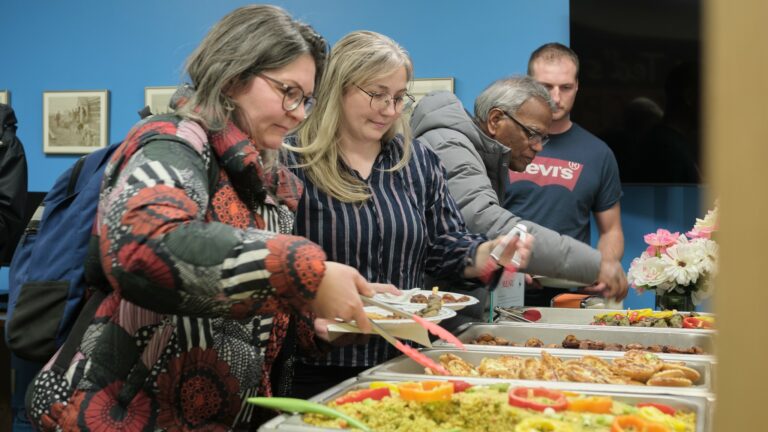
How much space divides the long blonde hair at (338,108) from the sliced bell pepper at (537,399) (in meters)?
0.87

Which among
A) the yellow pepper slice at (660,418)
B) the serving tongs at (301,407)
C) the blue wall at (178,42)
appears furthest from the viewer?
the blue wall at (178,42)

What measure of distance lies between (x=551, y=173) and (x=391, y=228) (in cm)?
247

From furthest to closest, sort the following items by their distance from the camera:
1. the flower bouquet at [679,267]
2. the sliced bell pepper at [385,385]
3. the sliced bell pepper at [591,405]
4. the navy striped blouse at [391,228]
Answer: the flower bouquet at [679,267]
the navy striped blouse at [391,228]
the sliced bell pepper at [385,385]
the sliced bell pepper at [591,405]

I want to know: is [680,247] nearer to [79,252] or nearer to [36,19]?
[79,252]

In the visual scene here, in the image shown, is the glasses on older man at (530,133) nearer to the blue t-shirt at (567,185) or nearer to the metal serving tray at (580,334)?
the metal serving tray at (580,334)

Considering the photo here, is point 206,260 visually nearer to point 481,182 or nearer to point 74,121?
point 481,182

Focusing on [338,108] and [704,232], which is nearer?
[338,108]

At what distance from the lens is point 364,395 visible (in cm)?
167

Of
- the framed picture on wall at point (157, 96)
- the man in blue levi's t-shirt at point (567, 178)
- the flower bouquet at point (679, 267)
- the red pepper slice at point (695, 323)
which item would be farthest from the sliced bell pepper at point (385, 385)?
the framed picture on wall at point (157, 96)

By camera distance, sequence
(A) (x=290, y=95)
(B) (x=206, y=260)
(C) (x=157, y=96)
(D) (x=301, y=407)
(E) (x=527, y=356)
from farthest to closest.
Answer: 1. (C) (x=157, y=96)
2. (E) (x=527, y=356)
3. (A) (x=290, y=95)
4. (D) (x=301, y=407)
5. (B) (x=206, y=260)

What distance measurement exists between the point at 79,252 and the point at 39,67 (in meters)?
4.79

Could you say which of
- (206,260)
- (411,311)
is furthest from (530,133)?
(206,260)

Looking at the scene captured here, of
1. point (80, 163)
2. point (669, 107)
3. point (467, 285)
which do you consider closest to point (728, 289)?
point (80, 163)

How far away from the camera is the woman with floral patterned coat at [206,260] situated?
1.27m
